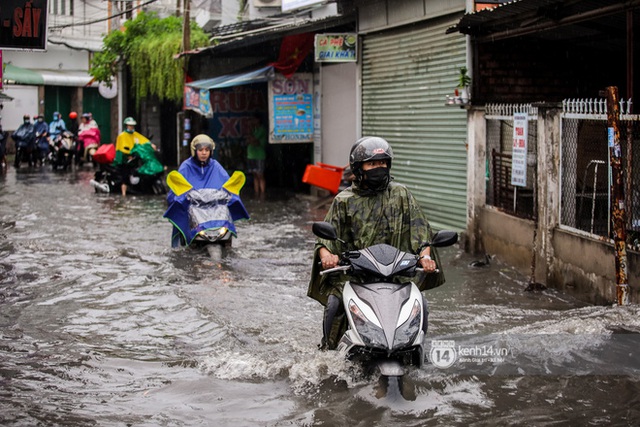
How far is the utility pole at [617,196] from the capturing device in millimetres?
8312

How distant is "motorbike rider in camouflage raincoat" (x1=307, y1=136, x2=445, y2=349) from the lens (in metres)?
6.43

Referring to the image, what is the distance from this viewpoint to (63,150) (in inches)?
1161

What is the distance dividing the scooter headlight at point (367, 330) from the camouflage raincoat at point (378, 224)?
0.62m

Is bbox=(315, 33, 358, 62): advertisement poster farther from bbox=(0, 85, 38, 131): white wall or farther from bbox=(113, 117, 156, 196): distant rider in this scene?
bbox=(0, 85, 38, 131): white wall

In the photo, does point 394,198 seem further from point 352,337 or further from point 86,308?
point 86,308

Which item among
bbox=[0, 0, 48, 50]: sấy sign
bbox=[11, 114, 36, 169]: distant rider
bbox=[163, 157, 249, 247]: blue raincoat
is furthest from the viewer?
bbox=[11, 114, 36, 169]: distant rider

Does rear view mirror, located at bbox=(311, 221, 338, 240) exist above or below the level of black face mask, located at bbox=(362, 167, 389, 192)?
below

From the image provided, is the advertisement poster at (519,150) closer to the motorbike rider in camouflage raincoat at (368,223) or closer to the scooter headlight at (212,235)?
the scooter headlight at (212,235)

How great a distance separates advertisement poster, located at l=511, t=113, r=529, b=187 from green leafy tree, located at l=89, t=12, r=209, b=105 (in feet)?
46.2

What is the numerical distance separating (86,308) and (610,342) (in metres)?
4.93

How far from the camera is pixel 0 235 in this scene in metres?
14.6

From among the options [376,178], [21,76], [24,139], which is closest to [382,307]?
[376,178]

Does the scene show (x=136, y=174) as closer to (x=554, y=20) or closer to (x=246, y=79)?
(x=246, y=79)

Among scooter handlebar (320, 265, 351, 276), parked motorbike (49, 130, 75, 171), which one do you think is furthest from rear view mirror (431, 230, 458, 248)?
parked motorbike (49, 130, 75, 171)
